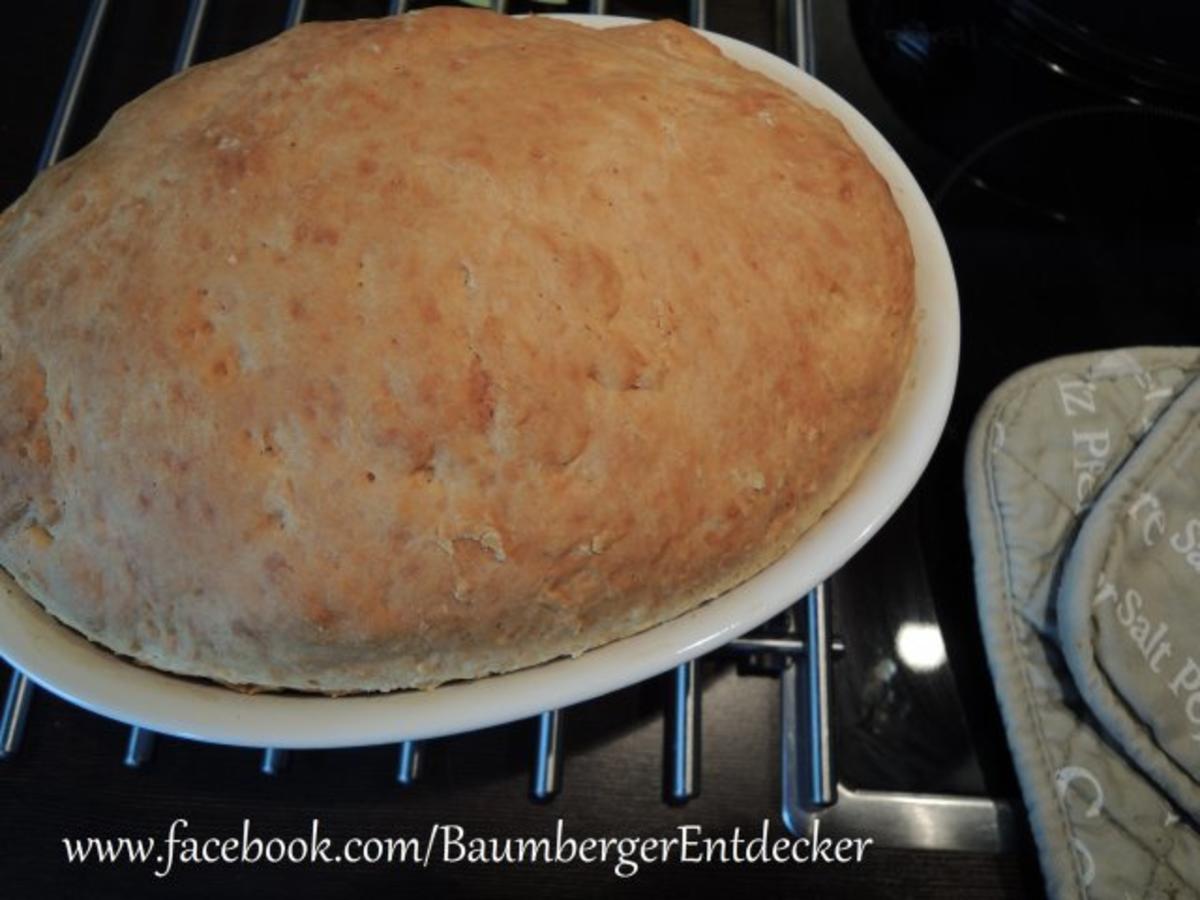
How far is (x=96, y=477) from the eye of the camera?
1.90ft

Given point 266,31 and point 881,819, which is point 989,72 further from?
point 266,31

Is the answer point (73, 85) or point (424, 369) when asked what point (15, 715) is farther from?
point (73, 85)

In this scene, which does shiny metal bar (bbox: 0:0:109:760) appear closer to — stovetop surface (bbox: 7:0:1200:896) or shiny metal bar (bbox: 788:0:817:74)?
stovetop surface (bbox: 7:0:1200:896)

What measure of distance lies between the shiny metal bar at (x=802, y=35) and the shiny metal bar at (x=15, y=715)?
967mm

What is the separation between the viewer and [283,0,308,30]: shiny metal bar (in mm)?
1033

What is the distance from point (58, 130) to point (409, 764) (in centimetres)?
78

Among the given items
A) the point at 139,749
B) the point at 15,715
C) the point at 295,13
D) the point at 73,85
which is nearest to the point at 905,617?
the point at 139,749

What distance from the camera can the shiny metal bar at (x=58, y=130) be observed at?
763 millimetres

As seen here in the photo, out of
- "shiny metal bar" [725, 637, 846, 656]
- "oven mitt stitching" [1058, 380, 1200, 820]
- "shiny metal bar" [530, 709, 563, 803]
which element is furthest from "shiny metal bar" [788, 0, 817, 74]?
"shiny metal bar" [530, 709, 563, 803]

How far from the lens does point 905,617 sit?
814mm

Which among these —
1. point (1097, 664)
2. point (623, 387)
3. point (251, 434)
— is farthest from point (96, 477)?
point (1097, 664)

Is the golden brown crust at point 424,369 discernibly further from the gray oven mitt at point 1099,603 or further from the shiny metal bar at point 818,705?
the gray oven mitt at point 1099,603

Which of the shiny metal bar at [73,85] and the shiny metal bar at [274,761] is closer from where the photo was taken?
the shiny metal bar at [274,761]

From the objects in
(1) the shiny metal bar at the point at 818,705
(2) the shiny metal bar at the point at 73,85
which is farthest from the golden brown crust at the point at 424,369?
(2) the shiny metal bar at the point at 73,85
